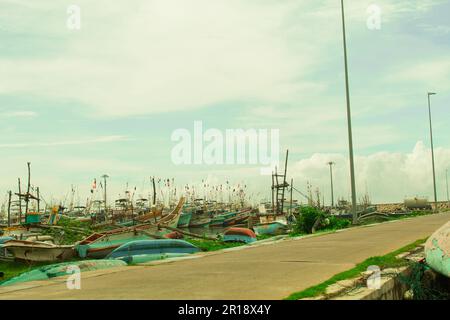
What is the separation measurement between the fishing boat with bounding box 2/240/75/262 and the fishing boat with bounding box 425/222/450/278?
2338 cm

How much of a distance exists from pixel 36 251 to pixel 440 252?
79.6 ft

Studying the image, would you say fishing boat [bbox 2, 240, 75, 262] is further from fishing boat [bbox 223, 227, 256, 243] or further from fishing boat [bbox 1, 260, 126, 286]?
fishing boat [bbox 1, 260, 126, 286]

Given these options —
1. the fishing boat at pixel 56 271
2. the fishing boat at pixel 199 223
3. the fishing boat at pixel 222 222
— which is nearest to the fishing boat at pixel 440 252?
the fishing boat at pixel 56 271

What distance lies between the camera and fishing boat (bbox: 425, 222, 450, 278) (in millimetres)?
9031

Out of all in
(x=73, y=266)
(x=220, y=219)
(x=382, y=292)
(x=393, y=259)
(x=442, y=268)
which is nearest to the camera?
(x=382, y=292)

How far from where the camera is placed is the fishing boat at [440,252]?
9031 mm

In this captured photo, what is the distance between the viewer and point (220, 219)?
3381 inches

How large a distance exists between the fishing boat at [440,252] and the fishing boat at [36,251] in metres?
23.4

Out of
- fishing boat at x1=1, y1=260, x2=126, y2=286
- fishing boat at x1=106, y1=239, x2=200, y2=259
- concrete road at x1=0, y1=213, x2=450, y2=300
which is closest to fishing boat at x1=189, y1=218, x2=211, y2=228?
fishing boat at x1=106, y1=239, x2=200, y2=259

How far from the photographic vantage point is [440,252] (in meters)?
9.27

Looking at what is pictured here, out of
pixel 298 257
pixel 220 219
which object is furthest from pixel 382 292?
pixel 220 219

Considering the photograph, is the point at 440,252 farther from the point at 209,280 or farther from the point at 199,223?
the point at 199,223
